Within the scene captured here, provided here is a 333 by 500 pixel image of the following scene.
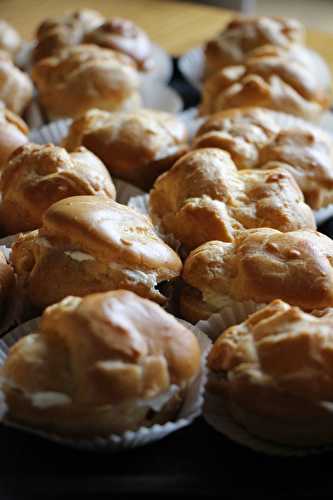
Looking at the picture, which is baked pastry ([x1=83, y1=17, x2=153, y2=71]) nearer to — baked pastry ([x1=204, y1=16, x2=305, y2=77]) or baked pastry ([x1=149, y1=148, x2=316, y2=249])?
baked pastry ([x1=204, y1=16, x2=305, y2=77])

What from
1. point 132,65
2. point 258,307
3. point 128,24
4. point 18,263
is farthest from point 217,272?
point 128,24

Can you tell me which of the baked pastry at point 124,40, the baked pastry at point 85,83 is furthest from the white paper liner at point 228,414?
the baked pastry at point 124,40

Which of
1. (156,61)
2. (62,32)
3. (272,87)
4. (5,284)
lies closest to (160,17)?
(156,61)

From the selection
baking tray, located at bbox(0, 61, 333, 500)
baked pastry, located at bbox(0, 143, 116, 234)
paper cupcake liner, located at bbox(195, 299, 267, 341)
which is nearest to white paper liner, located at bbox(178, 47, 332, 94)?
baked pastry, located at bbox(0, 143, 116, 234)

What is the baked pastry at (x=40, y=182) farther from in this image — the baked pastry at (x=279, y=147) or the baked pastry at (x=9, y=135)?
the baked pastry at (x=279, y=147)

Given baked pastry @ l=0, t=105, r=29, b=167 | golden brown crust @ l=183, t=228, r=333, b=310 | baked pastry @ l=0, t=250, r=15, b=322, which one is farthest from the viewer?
baked pastry @ l=0, t=105, r=29, b=167

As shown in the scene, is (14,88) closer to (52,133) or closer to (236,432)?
(52,133)
